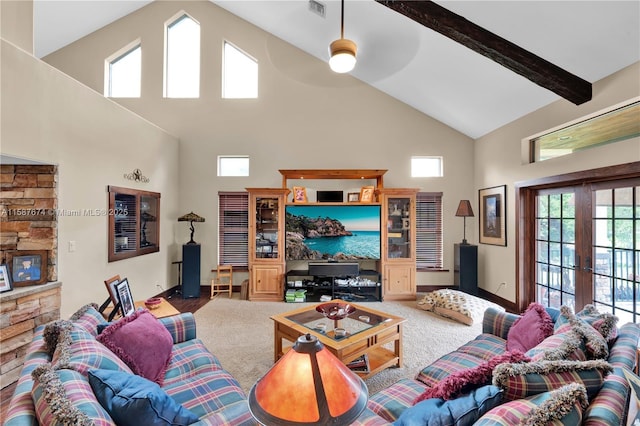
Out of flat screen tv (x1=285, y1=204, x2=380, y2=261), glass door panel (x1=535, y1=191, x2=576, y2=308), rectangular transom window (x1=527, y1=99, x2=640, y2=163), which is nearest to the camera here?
rectangular transom window (x1=527, y1=99, x2=640, y2=163)

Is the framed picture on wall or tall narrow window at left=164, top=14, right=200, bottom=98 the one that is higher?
tall narrow window at left=164, top=14, right=200, bottom=98

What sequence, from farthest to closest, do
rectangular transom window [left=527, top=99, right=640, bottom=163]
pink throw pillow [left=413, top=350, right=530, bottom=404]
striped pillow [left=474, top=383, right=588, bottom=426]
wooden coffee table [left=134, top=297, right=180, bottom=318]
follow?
wooden coffee table [left=134, top=297, right=180, bottom=318]
rectangular transom window [left=527, top=99, right=640, bottom=163]
pink throw pillow [left=413, top=350, right=530, bottom=404]
striped pillow [left=474, top=383, right=588, bottom=426]

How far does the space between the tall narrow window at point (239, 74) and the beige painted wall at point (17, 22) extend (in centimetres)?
284

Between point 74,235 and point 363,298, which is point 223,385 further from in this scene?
point 363,298

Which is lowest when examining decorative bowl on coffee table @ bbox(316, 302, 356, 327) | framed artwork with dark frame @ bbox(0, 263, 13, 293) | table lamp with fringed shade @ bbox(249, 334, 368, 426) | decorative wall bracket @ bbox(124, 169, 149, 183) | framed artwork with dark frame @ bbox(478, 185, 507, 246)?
decorative bowl on coffee table @ bbox(316, 302, 356, 327)

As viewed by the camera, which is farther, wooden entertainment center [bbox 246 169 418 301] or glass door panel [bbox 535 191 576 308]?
wooden entertainment center [bbox 246 169 418 301]

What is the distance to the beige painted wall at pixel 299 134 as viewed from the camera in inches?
208

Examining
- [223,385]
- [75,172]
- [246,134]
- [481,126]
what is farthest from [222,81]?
[223,385]

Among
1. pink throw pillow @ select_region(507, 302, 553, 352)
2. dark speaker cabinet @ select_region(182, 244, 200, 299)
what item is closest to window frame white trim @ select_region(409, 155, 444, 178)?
pink throw pillow @ select_region(507, 302, 553, 352)

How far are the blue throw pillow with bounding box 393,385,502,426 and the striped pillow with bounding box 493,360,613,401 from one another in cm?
5

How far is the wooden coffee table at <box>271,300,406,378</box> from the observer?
233cm

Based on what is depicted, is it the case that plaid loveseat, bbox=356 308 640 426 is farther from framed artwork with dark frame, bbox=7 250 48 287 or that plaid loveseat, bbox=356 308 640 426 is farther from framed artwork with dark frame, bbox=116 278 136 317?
framed artwork with dark frame, bbox=7 250 48 287

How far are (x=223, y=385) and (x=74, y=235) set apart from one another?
267cm

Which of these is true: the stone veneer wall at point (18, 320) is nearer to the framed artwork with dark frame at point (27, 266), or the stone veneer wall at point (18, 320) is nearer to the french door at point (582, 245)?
the framed artwork with dark frame at point (27, 266)
